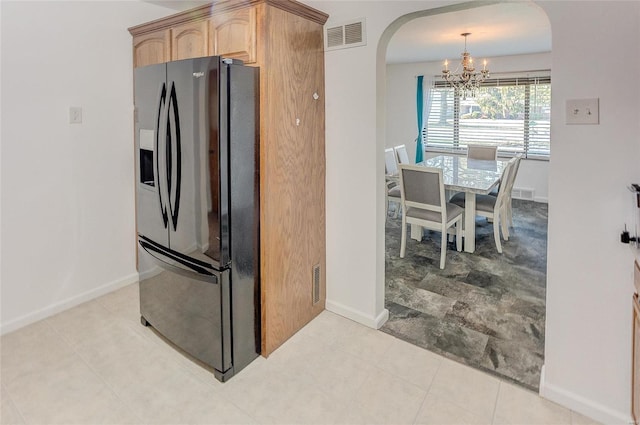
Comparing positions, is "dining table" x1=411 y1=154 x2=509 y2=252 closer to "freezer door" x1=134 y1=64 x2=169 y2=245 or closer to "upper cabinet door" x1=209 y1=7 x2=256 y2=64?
"upper cabinet door" x1=209 y1=7 x2=256 y2=64

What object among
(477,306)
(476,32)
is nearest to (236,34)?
(477,306)

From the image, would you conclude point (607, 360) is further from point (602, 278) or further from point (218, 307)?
point (218, 307)

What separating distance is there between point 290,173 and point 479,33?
343 cm

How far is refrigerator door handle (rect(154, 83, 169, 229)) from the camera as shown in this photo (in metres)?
2.10

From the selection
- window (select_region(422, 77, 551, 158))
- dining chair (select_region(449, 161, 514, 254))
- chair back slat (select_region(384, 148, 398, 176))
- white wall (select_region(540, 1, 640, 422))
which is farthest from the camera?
window (select_region(422, 77, 551, 158))

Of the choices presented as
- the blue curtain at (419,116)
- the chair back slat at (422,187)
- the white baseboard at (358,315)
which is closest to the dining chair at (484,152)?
the blue curtain at (419,116)

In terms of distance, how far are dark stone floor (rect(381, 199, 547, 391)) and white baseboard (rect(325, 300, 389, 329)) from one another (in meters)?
0.05

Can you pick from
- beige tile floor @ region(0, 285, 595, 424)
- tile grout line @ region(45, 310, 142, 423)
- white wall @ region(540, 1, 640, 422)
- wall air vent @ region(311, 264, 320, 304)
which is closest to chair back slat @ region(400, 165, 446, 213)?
wall air vent @ region(311, 264, 320, 304)

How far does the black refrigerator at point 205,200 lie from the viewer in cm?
193

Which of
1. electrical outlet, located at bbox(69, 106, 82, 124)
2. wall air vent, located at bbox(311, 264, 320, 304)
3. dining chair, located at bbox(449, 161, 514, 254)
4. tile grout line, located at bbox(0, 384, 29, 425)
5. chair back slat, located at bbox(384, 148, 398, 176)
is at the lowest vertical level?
tile grout line, located at bbox(0, 384, 29, 425)

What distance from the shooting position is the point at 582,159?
1.67 metres

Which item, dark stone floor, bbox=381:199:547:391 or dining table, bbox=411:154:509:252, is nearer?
dark stone floor, bbox=381:199:547:391

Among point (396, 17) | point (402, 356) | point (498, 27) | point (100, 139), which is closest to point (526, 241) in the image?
point (498, 27)

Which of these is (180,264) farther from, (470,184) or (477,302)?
(470,184)
